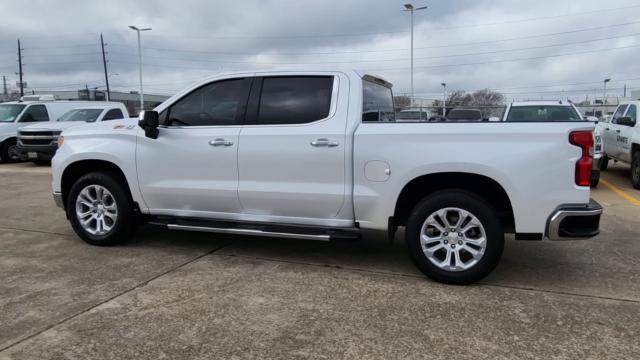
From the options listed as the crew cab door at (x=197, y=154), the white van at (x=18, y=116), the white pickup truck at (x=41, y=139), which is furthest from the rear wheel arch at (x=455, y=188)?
the white van at (x=18, y=116)

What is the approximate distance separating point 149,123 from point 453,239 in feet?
10.2

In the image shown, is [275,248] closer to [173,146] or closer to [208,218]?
[208,218]

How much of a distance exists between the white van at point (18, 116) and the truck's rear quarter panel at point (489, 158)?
603 inches

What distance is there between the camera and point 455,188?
470 cm

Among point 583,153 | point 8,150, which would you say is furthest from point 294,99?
point 8,150

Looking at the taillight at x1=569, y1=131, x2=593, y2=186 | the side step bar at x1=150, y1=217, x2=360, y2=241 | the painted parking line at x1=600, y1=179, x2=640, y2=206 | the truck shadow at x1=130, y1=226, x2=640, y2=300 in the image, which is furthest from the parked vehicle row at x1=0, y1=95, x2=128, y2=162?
the taillight at x1=569, y1=131, x2=593, y2=186

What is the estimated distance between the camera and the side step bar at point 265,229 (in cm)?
488

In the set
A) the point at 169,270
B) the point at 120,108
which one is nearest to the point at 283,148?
the point at 169,270

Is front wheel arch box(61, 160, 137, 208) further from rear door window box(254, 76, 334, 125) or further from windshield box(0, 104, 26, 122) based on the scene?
windshield box(0, 104, 26, 122)

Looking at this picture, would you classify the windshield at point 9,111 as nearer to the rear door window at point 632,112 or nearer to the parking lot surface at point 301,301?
the parking lot surface at point 301,301

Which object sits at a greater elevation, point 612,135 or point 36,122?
point 36,122

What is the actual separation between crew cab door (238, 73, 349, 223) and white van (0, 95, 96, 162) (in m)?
14.2

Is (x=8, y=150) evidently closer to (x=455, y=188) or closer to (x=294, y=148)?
(x=294, y=148)

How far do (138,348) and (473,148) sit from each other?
2.93 metres
